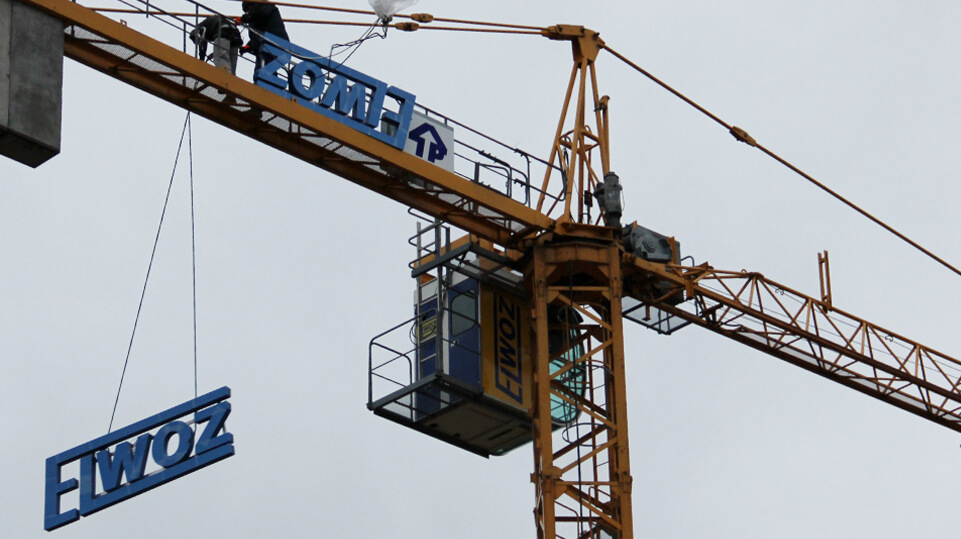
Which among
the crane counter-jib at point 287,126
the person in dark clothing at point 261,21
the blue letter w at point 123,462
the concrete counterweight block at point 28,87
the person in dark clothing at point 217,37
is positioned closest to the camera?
the concrete counterweight block at point 28,87

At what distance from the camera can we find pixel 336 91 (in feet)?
166

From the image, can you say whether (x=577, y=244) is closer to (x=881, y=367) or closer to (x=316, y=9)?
(x=316, y=9)

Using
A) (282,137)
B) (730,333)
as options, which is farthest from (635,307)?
(282,137)

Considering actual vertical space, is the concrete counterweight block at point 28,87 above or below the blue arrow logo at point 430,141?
below

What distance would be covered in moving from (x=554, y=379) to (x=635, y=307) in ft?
18.3

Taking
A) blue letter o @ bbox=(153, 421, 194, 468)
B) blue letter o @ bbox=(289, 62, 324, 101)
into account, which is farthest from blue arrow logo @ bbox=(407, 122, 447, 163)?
blue letter o @ bbox=(153, 421, 194, 468)

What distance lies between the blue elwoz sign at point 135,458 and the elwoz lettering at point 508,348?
11.4m

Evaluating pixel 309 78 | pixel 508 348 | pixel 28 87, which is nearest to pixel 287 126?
pixel 309 78

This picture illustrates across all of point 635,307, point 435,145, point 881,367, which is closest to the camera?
point 435,145

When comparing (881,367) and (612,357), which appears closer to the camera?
(612,357)

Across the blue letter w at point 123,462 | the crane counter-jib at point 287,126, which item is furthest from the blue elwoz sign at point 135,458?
the crane counter-jib at point 287,126

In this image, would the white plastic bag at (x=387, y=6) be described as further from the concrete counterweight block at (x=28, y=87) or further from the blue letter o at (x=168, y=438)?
the blue letter o at (x=168, y=438)

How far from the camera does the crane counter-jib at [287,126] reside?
4734 cm

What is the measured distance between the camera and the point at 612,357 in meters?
54.2
